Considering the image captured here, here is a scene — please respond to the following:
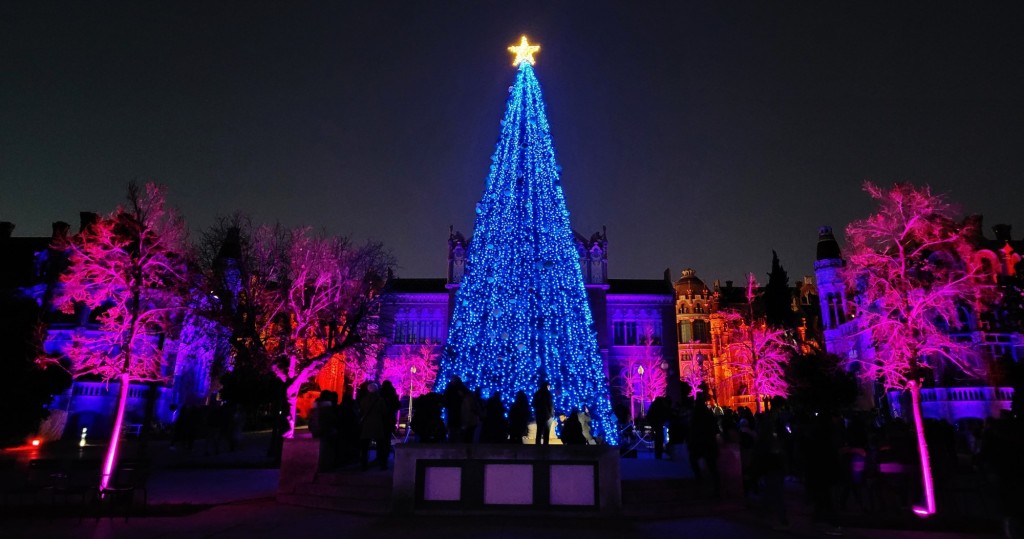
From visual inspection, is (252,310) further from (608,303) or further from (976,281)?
(608,303)

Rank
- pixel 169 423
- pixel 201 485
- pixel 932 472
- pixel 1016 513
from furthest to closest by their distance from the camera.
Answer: pixel 169 423 < pixel 201 485 < pixel 932 472 < pixel 1016 513

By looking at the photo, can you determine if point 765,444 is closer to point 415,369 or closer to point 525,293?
point 525,293

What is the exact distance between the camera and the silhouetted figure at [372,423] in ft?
41.5

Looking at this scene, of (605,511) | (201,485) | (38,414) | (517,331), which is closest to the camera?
(605,511)

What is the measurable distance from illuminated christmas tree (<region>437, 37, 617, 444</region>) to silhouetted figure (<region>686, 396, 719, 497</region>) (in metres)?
6.39

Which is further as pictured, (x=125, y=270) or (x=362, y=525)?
(x=125, y=270)

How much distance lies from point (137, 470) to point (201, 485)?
3832 mm

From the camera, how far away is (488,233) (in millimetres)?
20266

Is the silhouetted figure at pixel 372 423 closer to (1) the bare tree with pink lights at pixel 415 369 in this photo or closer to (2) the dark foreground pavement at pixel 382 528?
(2) the dark foreground pavement at pixel 382 528

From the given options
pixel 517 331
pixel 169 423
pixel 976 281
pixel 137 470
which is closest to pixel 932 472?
pixel 976 281

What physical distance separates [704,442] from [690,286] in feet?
178

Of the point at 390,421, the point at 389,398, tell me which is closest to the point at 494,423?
the point at 390,421

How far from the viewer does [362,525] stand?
30.9 feet

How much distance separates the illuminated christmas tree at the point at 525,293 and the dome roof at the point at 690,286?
45.6 meters
